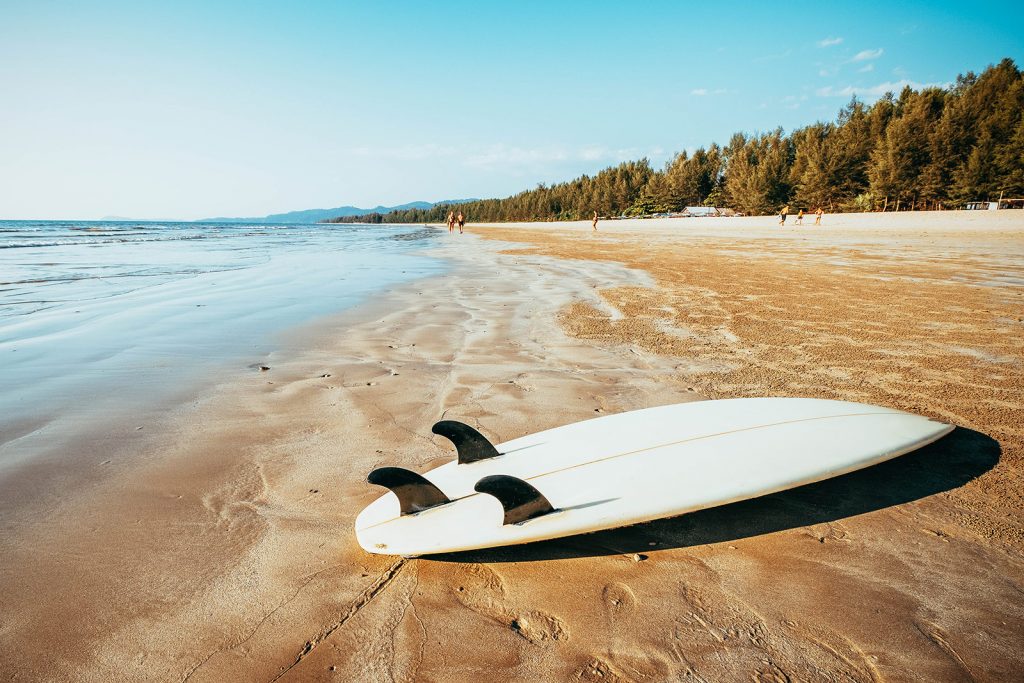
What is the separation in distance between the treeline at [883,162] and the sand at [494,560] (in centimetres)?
4307

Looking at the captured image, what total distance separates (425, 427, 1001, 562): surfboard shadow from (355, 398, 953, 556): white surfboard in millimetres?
116

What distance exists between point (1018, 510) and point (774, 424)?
1.01 metres

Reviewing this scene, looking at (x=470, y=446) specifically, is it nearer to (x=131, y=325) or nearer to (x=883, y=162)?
(x=131, y=325)

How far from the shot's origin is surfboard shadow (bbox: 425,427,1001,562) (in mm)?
1991

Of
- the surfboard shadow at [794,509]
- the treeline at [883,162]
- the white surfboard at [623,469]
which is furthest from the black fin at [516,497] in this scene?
the treeline at [883,162]

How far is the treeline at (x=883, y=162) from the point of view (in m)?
34.2

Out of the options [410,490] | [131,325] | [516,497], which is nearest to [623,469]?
[516,497]

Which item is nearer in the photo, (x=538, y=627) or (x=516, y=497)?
(x=538, y=627)

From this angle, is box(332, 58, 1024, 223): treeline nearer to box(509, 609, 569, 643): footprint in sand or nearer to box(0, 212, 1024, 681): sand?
box(0, 212, 1024, 681): sand

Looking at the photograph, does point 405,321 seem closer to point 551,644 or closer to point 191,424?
point 191,424

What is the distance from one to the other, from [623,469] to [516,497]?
1.92 feet

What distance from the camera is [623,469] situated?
2.26 meters

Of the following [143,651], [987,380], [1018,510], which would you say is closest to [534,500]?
[143,651]

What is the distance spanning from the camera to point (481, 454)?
7.94 ft
